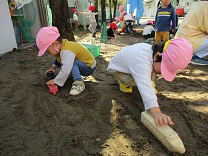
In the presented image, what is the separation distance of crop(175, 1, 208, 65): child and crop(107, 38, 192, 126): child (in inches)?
84.6

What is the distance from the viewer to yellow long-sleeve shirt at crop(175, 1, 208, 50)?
3.26 m

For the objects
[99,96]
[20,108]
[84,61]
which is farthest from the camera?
[84,61]

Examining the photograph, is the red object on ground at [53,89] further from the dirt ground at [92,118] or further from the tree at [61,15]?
the tree at [61,15]

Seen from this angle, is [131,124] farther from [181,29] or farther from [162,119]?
[181,29]

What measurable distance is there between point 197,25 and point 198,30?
0.30 ft

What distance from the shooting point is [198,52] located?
342 centimetres

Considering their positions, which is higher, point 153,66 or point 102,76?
point 153,66

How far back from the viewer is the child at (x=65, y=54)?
5.90 feet

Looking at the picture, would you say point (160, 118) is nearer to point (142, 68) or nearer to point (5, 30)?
point (142, 68)

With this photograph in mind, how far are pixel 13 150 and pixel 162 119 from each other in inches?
38.9

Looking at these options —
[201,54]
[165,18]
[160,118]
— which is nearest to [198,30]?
[201,54]

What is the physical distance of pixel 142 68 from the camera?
4.63ft

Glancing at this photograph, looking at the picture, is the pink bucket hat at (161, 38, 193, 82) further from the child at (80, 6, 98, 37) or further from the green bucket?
the child at (80, 6, 98, 37)

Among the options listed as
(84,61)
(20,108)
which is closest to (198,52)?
(84,61)
